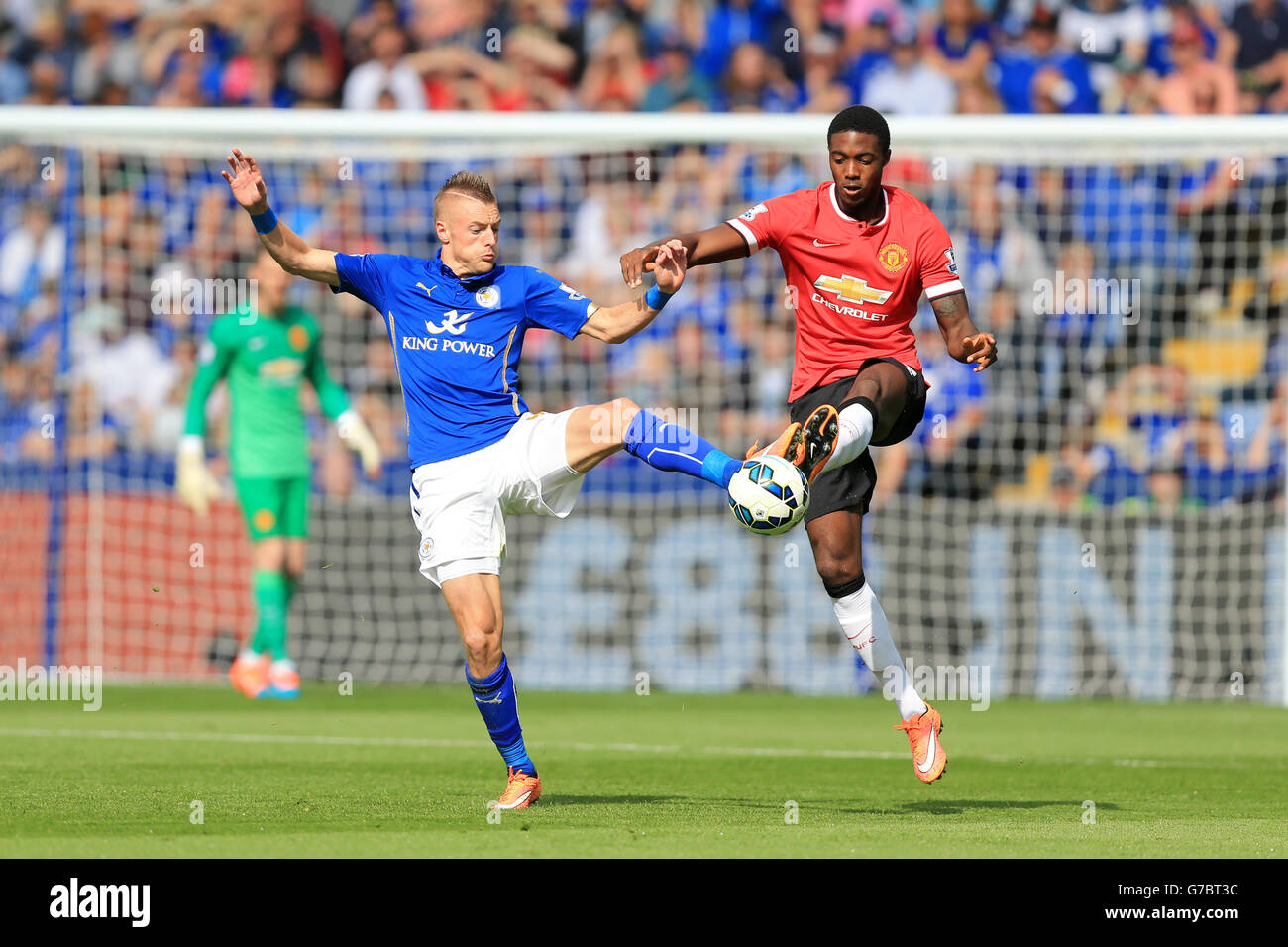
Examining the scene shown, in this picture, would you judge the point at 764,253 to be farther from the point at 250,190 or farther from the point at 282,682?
the point at 250,190

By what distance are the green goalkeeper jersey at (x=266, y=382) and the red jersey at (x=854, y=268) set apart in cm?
532

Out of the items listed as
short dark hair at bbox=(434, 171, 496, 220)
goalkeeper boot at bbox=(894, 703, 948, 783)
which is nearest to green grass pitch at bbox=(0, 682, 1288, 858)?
goalkeeper boot at bbox=(894, 703, 948, 783)

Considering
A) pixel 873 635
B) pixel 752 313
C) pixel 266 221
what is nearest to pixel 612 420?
pixel 266 221

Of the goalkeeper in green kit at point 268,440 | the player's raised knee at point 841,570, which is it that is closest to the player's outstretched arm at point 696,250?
the player's raised knee at point 841,570

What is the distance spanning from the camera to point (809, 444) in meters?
6.60

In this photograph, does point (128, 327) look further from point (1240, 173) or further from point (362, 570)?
point (1240, 173)

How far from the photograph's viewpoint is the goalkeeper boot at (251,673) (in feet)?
40.0

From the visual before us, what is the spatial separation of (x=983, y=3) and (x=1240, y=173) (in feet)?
12.1

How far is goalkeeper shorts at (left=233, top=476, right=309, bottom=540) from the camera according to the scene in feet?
40.4

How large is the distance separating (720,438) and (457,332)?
6.50m

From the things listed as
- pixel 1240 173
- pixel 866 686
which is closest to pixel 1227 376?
pixel 1240 173

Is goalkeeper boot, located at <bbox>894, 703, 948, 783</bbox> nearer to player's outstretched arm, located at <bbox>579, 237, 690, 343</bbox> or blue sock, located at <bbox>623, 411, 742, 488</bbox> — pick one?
blue sock, located at <bbox>623, 411, 742, 488</bbox>

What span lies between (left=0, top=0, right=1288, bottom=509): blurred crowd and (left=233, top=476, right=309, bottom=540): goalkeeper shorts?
39.2 inches

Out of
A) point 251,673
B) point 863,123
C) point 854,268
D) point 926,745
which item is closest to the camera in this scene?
point 863,123
